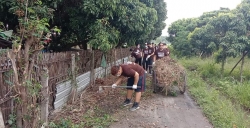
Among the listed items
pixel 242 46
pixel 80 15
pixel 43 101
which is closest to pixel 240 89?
pixel 242 46

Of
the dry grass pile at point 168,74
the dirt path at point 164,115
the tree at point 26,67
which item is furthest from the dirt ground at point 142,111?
the tree at point 26,67

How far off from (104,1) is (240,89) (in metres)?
6.85

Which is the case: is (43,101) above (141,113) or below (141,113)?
above

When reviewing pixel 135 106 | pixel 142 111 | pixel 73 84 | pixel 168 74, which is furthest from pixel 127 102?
pixel 168 74

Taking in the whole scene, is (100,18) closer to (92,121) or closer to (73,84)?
(73,84)

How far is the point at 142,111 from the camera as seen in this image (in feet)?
21.4

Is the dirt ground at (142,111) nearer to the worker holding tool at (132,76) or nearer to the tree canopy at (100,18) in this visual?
the worker holding tool at (132,76)

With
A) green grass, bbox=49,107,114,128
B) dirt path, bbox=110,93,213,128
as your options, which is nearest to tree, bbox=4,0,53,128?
green grass, bbox=49,107,114,128

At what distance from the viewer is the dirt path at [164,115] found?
5673 millimetres

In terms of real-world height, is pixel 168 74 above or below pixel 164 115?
above

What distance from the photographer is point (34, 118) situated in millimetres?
3891

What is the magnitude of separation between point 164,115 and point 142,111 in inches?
23.8

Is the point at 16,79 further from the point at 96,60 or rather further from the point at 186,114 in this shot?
the point at 96,60

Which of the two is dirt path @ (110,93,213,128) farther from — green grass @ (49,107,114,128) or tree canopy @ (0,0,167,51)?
tree canopy @ (0,0,167,51)
